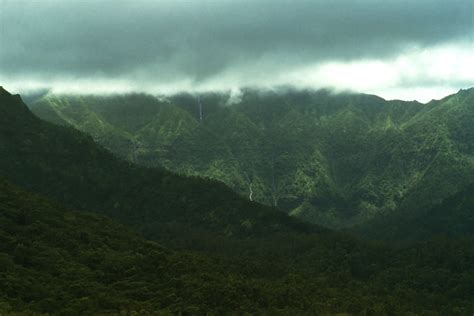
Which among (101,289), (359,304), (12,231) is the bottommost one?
(359,304)

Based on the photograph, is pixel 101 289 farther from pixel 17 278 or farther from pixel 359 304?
pixel 359 304

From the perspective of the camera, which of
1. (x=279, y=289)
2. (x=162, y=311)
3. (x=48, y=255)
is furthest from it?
(x=279, y=289)

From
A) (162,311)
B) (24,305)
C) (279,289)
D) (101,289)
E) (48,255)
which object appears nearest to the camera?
(24,305)

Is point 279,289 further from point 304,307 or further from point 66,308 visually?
point 66,308

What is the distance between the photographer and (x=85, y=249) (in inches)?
6944

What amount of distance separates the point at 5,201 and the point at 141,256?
44181mm

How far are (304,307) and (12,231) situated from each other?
8193 centimetres

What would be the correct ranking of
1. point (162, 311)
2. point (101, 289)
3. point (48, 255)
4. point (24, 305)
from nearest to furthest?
point (24, 305)
point (162, 311)
point (101, 289)
point (48, 255)

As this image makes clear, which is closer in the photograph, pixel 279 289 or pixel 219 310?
pixel 219 310

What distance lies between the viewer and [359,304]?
587 feet

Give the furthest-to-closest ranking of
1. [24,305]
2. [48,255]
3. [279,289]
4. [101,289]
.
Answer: [279,289] < [48,255] < [101,289] < [24,305]

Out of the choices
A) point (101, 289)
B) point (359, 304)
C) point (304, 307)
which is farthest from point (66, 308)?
point (359, 304)

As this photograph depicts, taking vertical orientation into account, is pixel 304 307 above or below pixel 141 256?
below

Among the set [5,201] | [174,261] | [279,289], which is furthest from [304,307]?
[5,201]
